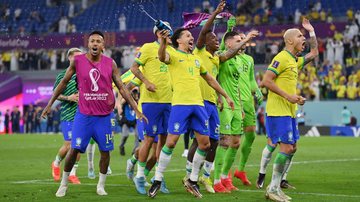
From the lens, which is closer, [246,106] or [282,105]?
[282,105]

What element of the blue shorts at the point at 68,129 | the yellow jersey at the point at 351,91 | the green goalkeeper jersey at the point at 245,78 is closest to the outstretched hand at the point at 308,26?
the green goalkeeper jersey at the point at 245,78

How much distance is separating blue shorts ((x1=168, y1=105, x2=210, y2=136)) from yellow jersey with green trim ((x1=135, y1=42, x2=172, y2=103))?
3.40 ft

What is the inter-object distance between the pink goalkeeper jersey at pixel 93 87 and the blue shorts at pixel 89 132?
11 centimetres

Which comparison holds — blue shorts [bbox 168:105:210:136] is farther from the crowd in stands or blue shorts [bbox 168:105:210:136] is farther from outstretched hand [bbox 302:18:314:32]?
the crowd in stands

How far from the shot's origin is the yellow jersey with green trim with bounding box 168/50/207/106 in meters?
13.7

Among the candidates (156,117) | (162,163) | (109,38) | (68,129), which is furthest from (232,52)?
(109,38)

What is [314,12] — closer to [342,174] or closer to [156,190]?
[342,174]

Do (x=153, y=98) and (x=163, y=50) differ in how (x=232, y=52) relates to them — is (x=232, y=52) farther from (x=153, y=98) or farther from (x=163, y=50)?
(x=163, y=50)

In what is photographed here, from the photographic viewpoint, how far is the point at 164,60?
44.8ft

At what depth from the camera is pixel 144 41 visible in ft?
160

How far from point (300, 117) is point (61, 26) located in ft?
55.1

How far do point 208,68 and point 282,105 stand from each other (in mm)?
1801

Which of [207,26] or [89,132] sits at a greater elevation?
[207,26]

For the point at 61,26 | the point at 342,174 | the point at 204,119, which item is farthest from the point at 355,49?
the point at 204,119
